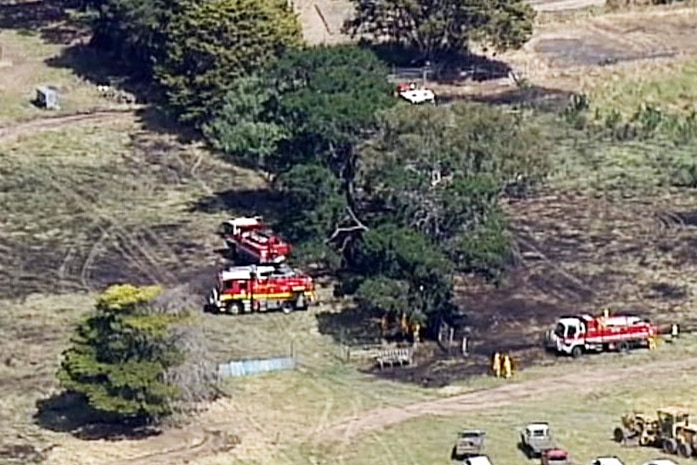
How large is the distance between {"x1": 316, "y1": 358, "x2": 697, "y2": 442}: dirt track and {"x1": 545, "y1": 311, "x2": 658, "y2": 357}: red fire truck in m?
1.38

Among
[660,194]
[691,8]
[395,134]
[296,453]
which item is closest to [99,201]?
[395,134]

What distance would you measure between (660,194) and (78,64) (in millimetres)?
34902

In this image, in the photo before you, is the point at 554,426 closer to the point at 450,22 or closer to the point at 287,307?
the point at 287,307

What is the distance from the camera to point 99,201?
95062 millimetres

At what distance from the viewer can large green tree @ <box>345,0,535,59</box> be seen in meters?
110

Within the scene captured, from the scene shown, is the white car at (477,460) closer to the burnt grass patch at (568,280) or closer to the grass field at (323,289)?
the grass field at (323,289)

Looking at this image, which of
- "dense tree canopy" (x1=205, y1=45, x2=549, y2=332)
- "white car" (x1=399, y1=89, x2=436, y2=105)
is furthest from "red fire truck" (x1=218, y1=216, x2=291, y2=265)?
"white car" (x1=399, y1=89, x2=436, y2=105)

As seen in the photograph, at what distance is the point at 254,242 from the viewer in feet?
283

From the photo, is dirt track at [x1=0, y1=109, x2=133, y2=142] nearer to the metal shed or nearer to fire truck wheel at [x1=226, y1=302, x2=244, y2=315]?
the metal shed

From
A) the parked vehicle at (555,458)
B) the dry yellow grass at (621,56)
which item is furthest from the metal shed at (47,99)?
the parked vehicle at (555,458)

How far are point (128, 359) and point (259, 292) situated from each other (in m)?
12.3

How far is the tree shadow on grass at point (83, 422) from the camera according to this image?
70.1 metres

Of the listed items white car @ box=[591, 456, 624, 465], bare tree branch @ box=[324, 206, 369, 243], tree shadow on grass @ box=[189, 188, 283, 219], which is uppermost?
bare tree branch @ box=[324, 206, 369, 243]

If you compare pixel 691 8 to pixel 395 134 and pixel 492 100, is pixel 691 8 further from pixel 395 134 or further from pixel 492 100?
pixel 395 134
